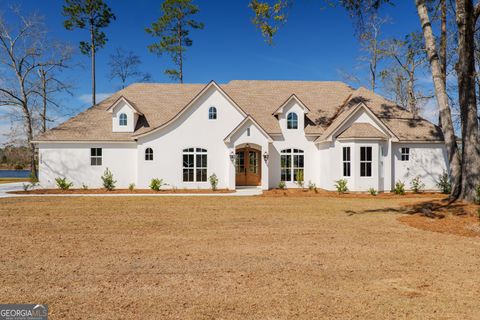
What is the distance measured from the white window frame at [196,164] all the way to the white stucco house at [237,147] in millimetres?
68

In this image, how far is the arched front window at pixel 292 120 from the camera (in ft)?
68.9

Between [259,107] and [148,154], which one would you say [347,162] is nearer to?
[259,107]

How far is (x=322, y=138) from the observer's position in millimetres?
19688

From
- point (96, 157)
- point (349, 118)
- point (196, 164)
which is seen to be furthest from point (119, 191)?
point (349, 118)

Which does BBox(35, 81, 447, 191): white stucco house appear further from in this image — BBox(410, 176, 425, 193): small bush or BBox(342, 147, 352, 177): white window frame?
BBox(410, 176, 425, 193): small bush

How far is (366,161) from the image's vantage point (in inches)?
730

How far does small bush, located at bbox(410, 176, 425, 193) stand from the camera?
19.4m

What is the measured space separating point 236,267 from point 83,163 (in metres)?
17.9

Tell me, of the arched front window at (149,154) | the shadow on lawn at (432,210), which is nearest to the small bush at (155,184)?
the arched front window at (149,154)

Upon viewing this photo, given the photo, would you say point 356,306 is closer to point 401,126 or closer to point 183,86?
point 401,126

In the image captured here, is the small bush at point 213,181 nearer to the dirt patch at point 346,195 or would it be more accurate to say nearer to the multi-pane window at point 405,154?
the dirt patch at point 346,195

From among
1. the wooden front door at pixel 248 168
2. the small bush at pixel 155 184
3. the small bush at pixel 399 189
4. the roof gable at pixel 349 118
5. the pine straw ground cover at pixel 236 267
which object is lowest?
the pine straw ground cover at pixel 236 267

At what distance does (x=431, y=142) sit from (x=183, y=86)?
19.3 metres

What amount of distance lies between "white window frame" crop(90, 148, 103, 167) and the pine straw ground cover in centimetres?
916
